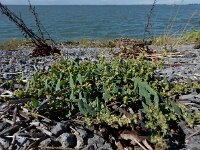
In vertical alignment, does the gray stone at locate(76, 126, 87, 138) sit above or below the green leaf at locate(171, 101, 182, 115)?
below

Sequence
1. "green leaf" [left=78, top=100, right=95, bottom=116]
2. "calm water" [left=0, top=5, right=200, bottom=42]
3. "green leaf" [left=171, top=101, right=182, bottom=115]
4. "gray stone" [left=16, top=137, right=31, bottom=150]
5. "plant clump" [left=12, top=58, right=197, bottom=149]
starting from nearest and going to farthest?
"gray stone" [left=16, top=137, right=31, bottom=150] → "plant clump" [left=12, top=58, right=197, bottom=149] → "green leaf" [left=78, top=100, right=95, bottom=116] → "green leaf" [left=171, top=101, right=182, bottom=115] → "calm water" [left=0, top=5, right=200, bottom=42]

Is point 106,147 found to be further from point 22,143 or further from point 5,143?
point 5,143

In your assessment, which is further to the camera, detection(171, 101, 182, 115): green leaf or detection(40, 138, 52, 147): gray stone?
detection(171, 101, 182, 115): green leaf

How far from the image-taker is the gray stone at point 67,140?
3691mm

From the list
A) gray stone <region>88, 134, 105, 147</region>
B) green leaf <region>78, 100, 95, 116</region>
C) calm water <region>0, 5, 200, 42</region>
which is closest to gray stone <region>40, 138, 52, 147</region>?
gray stone <region>88, 134, 105, 147</region>

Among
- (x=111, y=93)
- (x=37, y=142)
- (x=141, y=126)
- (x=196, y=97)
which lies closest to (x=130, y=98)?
(x=111, y=93)

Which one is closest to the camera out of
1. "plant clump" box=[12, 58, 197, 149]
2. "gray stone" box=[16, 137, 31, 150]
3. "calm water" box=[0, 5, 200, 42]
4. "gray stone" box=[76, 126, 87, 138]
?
"gray stone" box=[16, 137, 31, 150]

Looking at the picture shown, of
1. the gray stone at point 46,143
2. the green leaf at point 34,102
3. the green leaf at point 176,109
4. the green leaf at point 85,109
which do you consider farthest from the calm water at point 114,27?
the gray stone at point 46,143

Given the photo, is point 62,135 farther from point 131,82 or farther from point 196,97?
point 196,97

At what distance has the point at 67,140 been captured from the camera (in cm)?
370

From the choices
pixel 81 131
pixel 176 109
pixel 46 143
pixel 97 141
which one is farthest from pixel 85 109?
pixel 176 109

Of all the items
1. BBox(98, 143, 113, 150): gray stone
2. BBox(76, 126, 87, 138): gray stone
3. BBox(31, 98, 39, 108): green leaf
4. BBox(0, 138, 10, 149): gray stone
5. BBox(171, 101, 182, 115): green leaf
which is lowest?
BBox(98, 143, 113, 150): gray stone

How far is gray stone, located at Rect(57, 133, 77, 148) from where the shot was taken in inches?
145

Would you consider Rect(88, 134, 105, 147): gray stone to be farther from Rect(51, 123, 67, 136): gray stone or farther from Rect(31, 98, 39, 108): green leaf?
Rect(31, 98, 39, 108): green leaf
